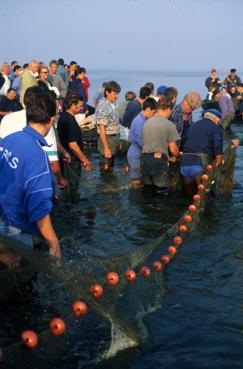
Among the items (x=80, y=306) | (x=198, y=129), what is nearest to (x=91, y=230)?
(x=198, y=129)

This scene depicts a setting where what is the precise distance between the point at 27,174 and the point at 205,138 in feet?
16.5

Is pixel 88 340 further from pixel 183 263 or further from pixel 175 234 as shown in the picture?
pixel 175 234

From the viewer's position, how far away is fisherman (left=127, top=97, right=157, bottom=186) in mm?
8789

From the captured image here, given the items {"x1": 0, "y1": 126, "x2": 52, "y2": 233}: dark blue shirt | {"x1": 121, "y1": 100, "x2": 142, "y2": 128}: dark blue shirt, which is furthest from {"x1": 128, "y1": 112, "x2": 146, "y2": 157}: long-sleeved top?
{"x1": 0, "y1": 126, "x2": 52, "y2": 233}: dark blue shirt

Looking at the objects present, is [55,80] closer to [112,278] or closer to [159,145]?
[159,145]

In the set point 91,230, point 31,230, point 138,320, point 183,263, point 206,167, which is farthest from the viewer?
point 206,167

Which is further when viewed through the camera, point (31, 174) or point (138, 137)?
point (138, 137)

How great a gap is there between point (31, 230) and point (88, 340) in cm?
110

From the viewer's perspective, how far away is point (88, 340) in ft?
14.0

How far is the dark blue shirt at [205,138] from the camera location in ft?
27.3

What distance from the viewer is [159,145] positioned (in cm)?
837

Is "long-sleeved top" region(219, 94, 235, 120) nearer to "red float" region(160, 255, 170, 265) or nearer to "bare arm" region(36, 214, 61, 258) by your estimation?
"red float" region(160, 255, 170, 265)

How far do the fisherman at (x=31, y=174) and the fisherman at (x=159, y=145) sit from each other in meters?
4.32

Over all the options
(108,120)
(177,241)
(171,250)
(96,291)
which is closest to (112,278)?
(96,291)
